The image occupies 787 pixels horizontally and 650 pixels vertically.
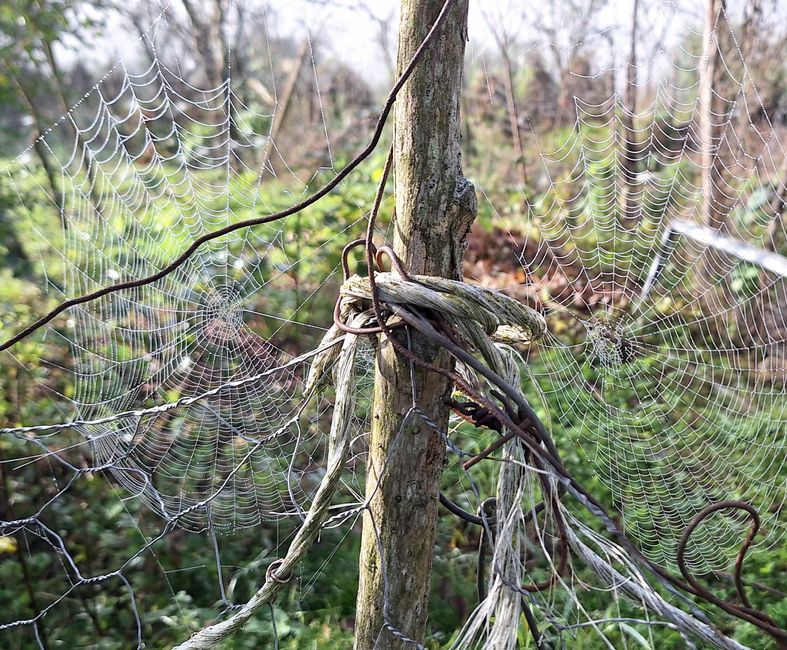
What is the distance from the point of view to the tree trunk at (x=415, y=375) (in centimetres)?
105

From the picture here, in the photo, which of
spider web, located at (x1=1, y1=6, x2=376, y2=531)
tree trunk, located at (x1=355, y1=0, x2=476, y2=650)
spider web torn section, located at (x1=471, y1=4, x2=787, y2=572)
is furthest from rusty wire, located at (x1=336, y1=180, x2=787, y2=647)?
spider web, located at (x1=1, y1=6, x2=376, y2=531)

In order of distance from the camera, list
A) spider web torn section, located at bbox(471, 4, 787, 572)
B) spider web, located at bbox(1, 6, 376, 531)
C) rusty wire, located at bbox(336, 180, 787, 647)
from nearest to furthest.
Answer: rusty wire, located at bbox(336, 180, 787, 647)
spider web, located at bbox(1, 6, 376, 531)
spider web torn section, located at bbox(471, 4, 787, 572)

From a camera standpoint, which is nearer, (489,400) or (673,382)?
(489,400)

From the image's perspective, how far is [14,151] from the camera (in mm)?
5340

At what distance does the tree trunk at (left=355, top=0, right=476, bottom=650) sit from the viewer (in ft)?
3.46

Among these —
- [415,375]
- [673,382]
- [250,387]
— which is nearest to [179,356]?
[250,387]

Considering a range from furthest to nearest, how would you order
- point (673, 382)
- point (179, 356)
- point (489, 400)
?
point (673, 382), point (179, 356), point (489, 400)

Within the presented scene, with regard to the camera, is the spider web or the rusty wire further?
the spider web

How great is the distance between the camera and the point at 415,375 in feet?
3.69

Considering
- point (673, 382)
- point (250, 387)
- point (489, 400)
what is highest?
point (673, 382)

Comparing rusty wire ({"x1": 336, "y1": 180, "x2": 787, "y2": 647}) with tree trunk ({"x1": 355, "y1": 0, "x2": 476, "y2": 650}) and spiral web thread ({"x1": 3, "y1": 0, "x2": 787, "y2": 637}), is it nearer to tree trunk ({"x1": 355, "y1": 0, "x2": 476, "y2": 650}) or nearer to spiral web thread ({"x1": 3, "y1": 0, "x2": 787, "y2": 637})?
tree trunk ({"x1": 355, "y1": 0, "x2": 476, "y2": 650})

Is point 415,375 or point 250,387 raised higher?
point 415,375

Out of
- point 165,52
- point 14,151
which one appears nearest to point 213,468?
point 14,151

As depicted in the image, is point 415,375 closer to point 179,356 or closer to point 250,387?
point 250,387
